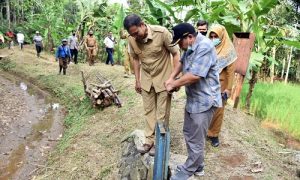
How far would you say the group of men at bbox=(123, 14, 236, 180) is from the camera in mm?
3352

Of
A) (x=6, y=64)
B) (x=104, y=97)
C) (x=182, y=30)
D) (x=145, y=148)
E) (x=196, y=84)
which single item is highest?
(x=182, y=30)

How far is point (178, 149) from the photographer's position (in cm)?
522

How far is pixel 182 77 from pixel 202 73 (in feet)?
0.61

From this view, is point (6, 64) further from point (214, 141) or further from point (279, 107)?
point (214, 141)

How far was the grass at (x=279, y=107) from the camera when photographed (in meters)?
6.63

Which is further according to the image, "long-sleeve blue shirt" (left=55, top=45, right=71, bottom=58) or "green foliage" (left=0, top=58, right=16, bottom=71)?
"green foliage" (left=0, top=58, right=16, bottom=71)

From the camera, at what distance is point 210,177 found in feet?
14.2

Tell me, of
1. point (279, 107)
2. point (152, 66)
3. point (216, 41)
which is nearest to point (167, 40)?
point (152, 66)

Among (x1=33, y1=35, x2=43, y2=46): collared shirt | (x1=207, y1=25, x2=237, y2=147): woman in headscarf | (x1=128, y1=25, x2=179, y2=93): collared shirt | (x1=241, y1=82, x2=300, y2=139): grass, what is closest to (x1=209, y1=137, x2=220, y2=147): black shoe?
(x1=207, y1=25, x2=237, y2=147): woman in headscarf

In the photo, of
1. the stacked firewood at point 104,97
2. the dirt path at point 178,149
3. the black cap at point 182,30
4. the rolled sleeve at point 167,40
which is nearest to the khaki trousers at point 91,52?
the dirt path at point 178,149

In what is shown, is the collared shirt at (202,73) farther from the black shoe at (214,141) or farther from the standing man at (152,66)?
the black shoe at (214,141)

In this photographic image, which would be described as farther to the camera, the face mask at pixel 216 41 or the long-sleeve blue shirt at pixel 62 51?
the long-sleeve blue shirt at pixel 62 51

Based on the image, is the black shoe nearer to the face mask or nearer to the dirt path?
the dirt path

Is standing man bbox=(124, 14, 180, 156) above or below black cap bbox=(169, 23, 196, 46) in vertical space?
below
